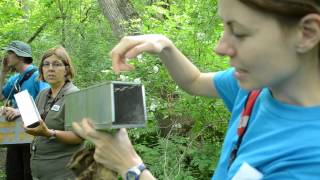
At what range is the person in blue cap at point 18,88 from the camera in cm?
543

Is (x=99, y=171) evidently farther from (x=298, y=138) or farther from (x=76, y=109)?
(x=298, y=138)

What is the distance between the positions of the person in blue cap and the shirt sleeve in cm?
367

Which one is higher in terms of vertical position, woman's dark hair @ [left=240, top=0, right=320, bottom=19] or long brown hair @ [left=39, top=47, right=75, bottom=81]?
woman's dark hair @ [left=240, top=0, right=320, bottom=19]

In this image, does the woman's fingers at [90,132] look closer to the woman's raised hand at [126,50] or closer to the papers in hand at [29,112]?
the woman's raised hand at [126,50]

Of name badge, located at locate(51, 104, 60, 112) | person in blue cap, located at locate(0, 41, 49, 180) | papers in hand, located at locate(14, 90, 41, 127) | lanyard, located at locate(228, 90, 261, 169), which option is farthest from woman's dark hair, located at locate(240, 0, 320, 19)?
person in blue cap, located at locate(0, 41, 49, 180)

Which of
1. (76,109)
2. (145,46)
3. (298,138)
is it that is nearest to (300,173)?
(298,138)

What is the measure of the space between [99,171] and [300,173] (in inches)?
51.5

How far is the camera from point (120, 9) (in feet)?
25.1

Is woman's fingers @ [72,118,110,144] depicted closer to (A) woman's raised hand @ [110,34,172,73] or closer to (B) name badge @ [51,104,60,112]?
(A) woman's raised hand @ [110,34,172,73]

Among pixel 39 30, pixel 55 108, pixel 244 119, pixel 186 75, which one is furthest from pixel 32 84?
pixel 39 30

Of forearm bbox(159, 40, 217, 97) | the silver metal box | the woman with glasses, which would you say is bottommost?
the woman with glasses

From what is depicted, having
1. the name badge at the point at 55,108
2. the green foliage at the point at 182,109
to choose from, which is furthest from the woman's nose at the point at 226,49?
the name badge at the point at 55,108

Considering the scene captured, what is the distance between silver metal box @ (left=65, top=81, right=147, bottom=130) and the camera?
1503 millimetres

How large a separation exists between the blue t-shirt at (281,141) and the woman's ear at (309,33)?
181mm
